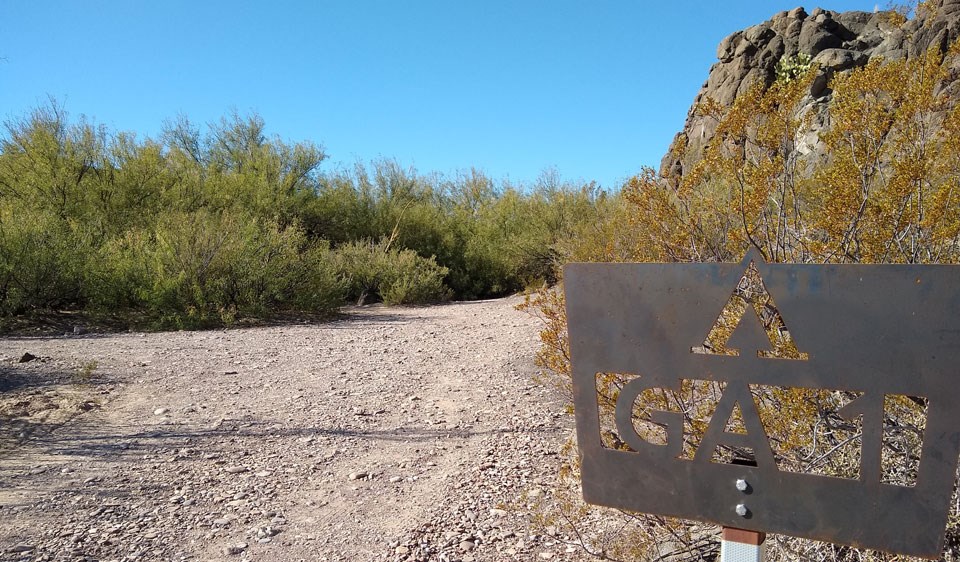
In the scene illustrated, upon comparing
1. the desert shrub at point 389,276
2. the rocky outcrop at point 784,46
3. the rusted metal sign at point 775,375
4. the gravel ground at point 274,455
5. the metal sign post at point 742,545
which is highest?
the rocky outcrop at point 784,46

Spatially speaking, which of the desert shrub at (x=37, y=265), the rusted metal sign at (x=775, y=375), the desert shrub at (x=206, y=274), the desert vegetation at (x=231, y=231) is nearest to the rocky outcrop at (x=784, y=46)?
the desert vegetation at (x=231, y=231)

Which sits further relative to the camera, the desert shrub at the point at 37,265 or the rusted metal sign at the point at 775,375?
the desert shrub at the point at 37,265

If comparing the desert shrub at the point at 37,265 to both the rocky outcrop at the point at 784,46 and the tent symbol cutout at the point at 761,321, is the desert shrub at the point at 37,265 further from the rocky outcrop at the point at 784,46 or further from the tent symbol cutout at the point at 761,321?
the rocky outcrop at the point at 784,46

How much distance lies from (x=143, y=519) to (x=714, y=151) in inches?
153

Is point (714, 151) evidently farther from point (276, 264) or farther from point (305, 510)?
point (276, 264)

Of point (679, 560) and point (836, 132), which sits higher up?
point (836, 132)

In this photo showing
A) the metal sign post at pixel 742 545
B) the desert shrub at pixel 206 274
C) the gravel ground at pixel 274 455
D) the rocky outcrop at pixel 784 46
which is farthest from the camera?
the rocky outcrop at pixel 784 46

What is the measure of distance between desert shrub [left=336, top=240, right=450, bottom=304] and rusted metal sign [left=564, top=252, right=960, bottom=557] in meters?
16.3

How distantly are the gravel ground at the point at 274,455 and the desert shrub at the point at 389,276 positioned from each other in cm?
929

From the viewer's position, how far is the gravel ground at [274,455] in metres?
3.59

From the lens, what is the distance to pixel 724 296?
1.64 metres

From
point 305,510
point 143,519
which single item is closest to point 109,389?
point 143,519

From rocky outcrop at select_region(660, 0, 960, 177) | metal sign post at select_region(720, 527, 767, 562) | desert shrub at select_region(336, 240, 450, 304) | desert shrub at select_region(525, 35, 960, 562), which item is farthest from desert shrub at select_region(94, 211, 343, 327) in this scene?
rocky outcrop at select_region(660, 0, 960, 177)

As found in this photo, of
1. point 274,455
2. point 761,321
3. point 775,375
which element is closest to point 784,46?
point 274,455
